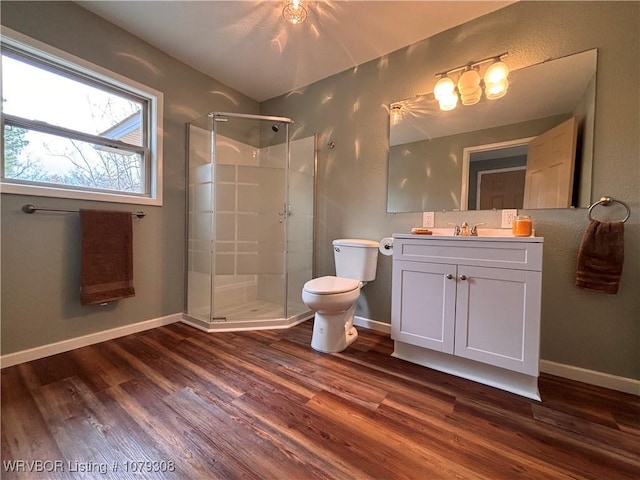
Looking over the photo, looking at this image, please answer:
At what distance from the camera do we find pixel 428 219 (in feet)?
6.89

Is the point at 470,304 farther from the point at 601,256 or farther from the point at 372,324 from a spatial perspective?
the point at 372,324

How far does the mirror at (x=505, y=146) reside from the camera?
1.61 metres

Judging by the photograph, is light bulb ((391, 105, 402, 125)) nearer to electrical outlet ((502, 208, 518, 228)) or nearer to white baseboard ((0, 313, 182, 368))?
electrical outlet ((502, 208, 518, 228))

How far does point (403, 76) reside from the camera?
2.20 metres

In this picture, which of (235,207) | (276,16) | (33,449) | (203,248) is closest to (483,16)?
(276,16)

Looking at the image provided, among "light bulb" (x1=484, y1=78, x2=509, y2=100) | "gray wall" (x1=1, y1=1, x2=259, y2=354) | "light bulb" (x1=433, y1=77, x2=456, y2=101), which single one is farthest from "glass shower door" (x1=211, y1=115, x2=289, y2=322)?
"light bulb" (x1=484, y1=78, x2=509, y2=100)

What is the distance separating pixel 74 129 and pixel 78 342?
5.05 feet

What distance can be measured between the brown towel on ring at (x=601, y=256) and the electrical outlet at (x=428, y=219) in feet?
2.81

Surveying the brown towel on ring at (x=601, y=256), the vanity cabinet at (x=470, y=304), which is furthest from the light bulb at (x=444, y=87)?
the brown towel on ring at (x=601, y=256)

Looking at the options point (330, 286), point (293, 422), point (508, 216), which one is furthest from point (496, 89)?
point (293, 422)

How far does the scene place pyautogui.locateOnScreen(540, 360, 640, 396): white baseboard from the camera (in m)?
1.49

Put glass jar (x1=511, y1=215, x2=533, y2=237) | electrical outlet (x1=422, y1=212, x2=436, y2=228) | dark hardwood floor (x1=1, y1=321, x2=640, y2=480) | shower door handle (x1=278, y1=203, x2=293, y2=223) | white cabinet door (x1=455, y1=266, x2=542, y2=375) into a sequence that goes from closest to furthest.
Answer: dark hardwood floor (x1=1, y1=321, x2=640, y2=480), white cabinet door (x1=455, y1=266, x2=542, y2=375), glass jar (x1=511, y1=215, x2=533, y2=237), electrical outlet (x1=422, y1=212, x2=436, y2=228), shower door handle (x1=278, y1=203, x2=293, y2=223)

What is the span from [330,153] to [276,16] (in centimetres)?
113

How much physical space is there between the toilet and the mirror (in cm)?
50
